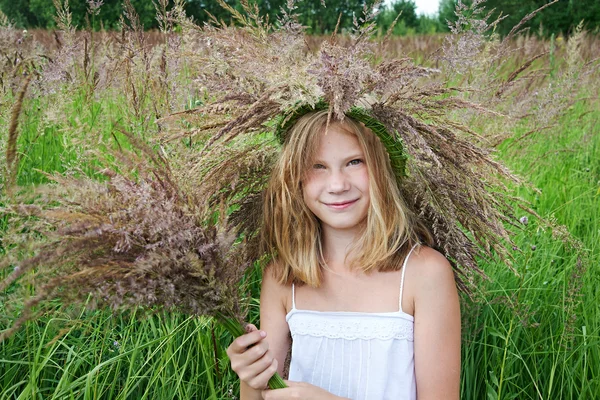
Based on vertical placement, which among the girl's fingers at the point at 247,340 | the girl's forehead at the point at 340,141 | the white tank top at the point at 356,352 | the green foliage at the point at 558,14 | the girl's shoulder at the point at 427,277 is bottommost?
the white tank top at the point at 356,352

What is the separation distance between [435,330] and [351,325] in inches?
11.4

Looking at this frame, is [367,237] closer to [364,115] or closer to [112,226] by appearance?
[364,115]

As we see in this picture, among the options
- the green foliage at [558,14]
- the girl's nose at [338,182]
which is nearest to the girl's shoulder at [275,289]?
the girl's nose at [338,182]

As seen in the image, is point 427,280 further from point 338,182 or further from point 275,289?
point 275,289

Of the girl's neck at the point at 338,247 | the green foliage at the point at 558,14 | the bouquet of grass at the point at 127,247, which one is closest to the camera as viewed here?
the bouquet of grass at the point at 127,247

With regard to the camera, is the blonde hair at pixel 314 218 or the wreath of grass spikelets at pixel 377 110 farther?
the blonde hair at pixel 314 218

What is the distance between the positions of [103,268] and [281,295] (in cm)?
102

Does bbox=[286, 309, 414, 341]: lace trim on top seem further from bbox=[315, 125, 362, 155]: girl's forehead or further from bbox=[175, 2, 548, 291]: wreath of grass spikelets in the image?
bbox=[315, 125, 362, 155]: girl's forehead

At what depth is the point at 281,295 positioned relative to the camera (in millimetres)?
2148

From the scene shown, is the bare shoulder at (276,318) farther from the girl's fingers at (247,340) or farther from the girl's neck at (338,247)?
the girl's fingers at (247,340)

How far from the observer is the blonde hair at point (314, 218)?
194cm

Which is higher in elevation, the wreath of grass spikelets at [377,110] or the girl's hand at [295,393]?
the wreath of grass spikelets at [377,110]

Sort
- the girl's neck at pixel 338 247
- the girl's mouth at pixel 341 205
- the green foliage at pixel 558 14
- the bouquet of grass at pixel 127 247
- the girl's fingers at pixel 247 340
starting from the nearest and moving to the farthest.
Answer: the bouquet of grass at pixel 127 247 < the girl's fingers at pixel 247 340 < the girl's mouth at pixel 341 205 < the girl's neck at pixel 338 247 < the green foliage at pixel 558 14

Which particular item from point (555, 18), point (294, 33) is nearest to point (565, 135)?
point (294, 33)
